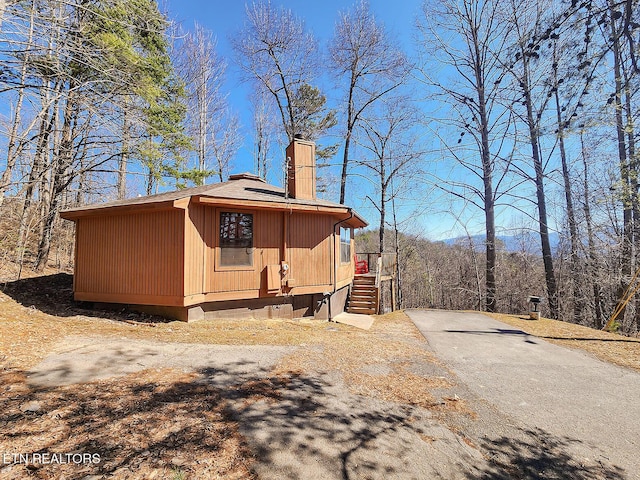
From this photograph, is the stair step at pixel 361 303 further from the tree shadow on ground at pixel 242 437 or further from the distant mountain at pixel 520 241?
the tree shadow on ground at pixel 242 437

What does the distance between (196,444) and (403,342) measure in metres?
4.88

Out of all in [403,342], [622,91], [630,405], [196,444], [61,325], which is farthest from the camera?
[403,342]

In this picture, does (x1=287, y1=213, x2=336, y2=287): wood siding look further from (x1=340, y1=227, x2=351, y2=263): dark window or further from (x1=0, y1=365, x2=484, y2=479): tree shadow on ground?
(x1=0, y1=365, x2=484, y2=479): tree shadow on ground

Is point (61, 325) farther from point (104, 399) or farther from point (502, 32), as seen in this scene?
point (502, 32)

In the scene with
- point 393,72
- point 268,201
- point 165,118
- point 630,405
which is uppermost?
point 393,72

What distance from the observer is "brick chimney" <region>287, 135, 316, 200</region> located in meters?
8.98

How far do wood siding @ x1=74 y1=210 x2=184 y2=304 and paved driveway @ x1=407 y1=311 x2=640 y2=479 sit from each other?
607 centimetres

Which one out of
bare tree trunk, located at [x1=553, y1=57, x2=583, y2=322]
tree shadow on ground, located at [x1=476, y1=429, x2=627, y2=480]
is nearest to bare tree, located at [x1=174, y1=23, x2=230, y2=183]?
tree shadow on ground, located at [x1=476, y1=429, x2=627, y2=480]

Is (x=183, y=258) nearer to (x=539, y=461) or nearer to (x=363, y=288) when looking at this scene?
(x=539, y=461)

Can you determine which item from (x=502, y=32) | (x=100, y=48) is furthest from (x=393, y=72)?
(x=100, y=48)

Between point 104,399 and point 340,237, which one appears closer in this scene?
point 104,399

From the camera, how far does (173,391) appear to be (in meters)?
3.24

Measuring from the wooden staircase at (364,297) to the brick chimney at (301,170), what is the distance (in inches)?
186

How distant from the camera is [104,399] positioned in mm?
2920
